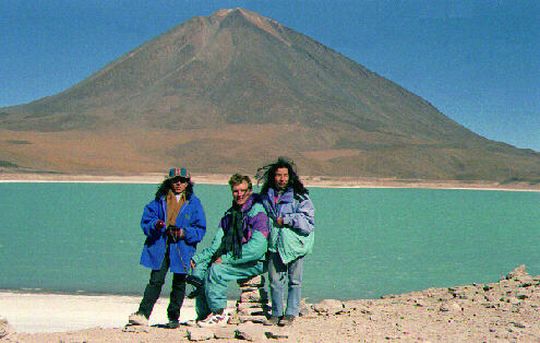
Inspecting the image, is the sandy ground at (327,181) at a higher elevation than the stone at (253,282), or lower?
higher

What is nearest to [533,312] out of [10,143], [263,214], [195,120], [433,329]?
[433,329]

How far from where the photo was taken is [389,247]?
781 inches

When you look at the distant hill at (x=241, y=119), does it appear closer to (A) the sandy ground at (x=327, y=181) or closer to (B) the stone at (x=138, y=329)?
(A) the sandy ground at (x=327, y=181)

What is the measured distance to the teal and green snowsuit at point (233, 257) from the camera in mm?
5832

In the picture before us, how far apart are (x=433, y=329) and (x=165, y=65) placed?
6272 inches

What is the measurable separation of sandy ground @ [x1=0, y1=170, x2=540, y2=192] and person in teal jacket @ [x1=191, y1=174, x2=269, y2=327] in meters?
65.2

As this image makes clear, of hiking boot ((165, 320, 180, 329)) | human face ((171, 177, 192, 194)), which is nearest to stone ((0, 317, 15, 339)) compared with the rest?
hiking boot ((165, 320, 180, 329))

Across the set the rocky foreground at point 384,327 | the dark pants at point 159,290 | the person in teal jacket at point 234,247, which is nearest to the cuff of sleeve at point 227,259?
the person in teal jacket at point 234,247

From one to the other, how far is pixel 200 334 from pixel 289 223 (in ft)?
3.59

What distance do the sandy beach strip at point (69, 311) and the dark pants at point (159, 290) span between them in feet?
7.25

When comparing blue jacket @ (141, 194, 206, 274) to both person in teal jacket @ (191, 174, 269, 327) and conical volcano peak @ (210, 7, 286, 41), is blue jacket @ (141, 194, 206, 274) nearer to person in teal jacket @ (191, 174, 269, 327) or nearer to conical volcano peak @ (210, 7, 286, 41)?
person in teal jacket @ (191, 174, 269, 327)

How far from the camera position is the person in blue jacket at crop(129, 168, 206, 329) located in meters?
→ 5.88

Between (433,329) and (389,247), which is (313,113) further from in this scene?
(433,329)

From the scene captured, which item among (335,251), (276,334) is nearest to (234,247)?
(276,334)
